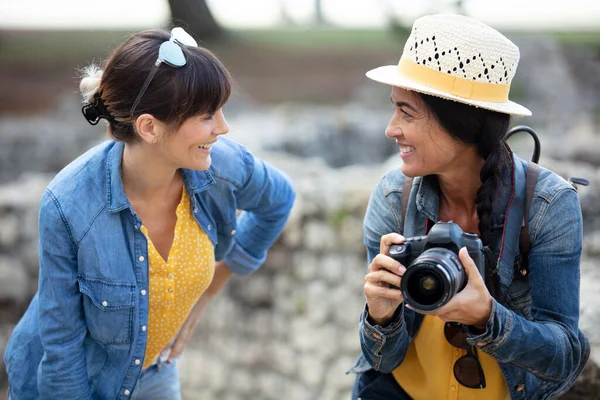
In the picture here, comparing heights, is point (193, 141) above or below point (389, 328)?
above

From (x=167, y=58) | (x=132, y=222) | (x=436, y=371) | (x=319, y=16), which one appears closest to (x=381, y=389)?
(x=436, y=371)

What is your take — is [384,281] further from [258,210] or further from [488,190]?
[258,210]

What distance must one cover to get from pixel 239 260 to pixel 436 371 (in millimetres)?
863

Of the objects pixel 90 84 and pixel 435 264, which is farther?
pixel 90 84

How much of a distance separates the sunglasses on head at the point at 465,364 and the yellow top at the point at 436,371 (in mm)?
25

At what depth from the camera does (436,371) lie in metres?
1.91

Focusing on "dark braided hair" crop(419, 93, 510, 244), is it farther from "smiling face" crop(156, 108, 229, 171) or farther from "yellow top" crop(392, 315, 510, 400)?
"smiling face" crop(156, 108, 229, 171)

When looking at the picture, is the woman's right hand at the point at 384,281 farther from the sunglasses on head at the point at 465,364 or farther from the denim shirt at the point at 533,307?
the sunglasses on head at the point at 465,364

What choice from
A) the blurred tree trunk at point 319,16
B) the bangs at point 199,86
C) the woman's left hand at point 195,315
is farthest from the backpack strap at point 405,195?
the blurred tree trunk at point 319,16

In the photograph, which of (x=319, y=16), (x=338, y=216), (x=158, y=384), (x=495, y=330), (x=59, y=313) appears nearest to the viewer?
(x=495, y=330)

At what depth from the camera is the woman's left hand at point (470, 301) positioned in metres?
1.65

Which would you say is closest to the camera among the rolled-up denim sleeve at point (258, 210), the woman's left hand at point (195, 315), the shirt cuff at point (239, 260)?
the rolled-up denim sleeve at point (258, 210)

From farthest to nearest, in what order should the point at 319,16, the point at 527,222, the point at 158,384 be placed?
the point at 319,16 → the point at 158,384 → the point at 527,222

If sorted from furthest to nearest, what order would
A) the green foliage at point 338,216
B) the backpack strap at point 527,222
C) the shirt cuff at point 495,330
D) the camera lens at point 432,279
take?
1. the green foliage at point 338,216
2. the backpack strap at point 527,222
3. the shirt cuff at point 495,330
4. the camera lens at point 432,279
